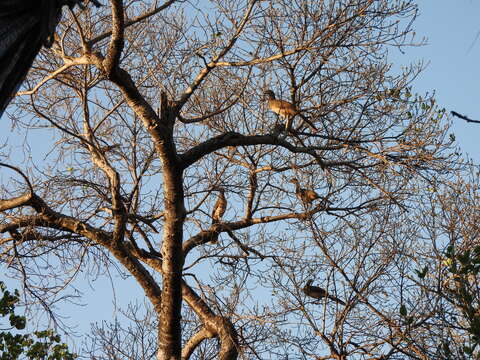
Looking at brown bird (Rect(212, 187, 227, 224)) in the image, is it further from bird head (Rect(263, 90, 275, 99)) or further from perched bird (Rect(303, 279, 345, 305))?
perched bird (Rect(303, 279, 345, 305))

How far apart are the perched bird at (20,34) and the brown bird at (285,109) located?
226 inches

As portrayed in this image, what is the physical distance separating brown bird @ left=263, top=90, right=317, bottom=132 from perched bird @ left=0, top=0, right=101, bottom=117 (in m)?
5.74

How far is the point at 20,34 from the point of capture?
1620 mm

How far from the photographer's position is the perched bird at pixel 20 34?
5.07ft

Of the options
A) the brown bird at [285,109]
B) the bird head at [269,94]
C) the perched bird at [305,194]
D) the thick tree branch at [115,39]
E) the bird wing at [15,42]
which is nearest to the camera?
the bird wing at [15,42]

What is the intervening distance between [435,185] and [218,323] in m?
3.29

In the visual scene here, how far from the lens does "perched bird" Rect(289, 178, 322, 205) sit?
345 inches

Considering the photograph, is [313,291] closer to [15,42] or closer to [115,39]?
[115,39]

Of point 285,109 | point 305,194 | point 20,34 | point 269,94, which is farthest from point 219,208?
point 20,34

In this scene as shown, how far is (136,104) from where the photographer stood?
6754mm

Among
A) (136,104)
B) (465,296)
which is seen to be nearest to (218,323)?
(136,104)

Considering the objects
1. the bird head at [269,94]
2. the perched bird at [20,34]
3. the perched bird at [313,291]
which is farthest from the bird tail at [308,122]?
the perched bird at [20,34]

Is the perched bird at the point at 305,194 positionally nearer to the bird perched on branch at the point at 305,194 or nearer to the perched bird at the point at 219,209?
the bird perched on branch at the point at 305,194

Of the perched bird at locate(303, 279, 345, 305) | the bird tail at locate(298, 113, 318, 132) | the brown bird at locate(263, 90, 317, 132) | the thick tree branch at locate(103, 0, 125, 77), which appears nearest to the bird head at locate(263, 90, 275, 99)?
the brown bird at locate(263, 90, 317, 132)
